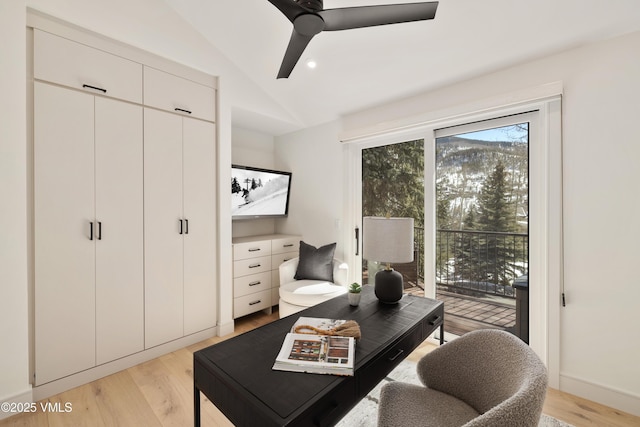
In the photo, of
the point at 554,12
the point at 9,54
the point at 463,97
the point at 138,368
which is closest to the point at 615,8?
the point at 554,12

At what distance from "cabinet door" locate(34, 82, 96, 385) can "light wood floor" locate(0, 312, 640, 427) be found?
23 centimetres

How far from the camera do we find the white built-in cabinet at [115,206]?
75.2 inches

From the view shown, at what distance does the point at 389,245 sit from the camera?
1.88m

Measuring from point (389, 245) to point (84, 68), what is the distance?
8.04 feet

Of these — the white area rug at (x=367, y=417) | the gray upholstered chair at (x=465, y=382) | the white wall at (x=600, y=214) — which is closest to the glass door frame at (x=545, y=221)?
the white wall at (x=600, y=214)

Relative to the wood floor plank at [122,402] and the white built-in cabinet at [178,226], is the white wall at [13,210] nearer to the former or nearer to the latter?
the wood floor plank at [122,402]

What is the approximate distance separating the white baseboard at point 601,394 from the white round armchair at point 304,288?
1736 mm

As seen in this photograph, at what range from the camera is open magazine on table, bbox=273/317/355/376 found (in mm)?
1175

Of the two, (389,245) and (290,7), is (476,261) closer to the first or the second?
(389,245)

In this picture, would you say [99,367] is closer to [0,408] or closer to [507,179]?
[0,408]

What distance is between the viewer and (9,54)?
1721 millimetres

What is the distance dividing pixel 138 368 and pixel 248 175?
6.89ft

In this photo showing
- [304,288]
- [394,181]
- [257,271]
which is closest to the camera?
[304,288]

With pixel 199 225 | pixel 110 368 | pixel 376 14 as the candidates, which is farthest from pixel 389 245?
pixel 110 368
